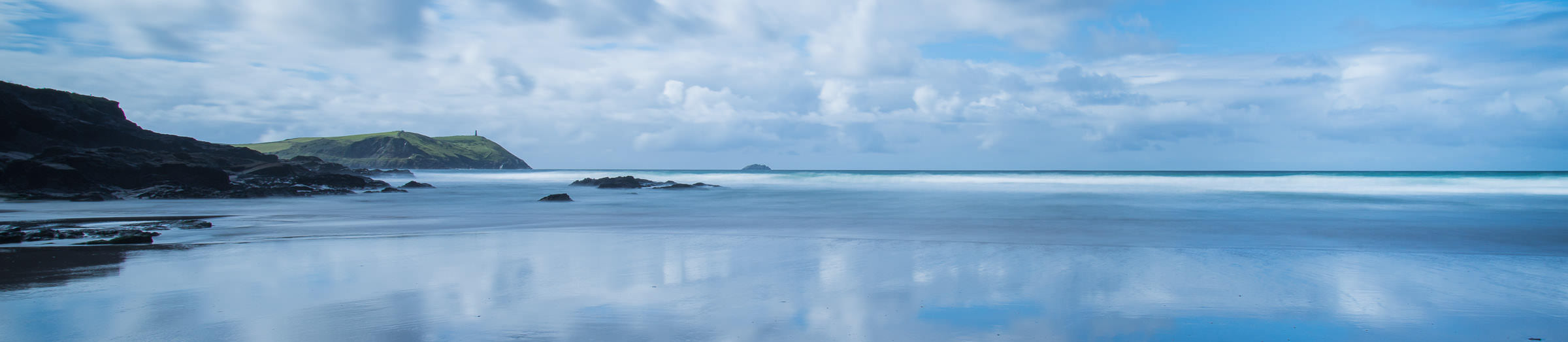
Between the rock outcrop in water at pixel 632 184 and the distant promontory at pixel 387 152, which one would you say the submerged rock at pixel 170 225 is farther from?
the distant promontory at pixel 387 152

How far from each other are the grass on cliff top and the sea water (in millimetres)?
111717

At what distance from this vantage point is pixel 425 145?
125250 millimetres

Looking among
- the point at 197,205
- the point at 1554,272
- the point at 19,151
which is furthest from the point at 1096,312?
the point at 19,151

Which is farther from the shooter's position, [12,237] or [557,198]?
[557,198]

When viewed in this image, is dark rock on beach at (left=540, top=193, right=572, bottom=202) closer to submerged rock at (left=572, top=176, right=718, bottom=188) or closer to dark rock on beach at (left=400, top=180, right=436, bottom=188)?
submerged rock at (left=572, top=176, right=718, bottom=188)

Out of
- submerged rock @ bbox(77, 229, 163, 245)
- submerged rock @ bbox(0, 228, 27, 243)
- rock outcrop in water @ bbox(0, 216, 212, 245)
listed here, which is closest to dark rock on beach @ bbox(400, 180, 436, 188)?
rock outcrop in water @ bbox(0, 216, 212, 245)

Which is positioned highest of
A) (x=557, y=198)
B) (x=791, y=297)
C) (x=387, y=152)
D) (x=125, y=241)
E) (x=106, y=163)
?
(x=387, y=152)

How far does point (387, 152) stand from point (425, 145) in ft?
47.3

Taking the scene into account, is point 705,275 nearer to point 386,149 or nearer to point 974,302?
point 974,302

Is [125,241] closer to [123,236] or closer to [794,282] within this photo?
[123,236]

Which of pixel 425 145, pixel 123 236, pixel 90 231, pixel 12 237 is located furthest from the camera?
pixel 425 145

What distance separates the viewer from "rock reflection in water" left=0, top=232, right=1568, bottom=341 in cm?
449

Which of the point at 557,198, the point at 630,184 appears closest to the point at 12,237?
the point at 557,198

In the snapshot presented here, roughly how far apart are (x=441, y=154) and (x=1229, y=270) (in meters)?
132
